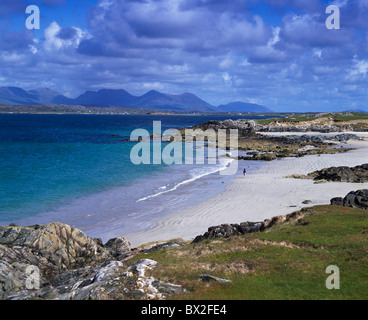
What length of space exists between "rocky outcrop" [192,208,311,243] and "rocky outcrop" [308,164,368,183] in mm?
17943

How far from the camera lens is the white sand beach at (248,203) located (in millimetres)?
27141

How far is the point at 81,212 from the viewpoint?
1307 inches

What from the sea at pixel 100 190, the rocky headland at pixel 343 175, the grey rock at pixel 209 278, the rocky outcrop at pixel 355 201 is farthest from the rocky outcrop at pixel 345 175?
the grey rock at pixel 209 278

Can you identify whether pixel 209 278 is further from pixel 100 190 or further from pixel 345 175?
pixel 345 175

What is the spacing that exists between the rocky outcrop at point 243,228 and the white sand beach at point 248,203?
2.91 m

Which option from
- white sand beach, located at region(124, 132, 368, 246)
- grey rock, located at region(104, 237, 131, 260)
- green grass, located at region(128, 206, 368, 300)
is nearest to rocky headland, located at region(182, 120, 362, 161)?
white sand beach, located at region(124, 132, 368, 246)

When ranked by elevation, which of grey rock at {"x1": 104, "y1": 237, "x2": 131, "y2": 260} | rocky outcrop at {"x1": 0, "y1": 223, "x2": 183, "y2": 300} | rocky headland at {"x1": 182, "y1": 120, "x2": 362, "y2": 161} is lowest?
grey rock at {"x1": 104, "y1": 237, "x2": 131, "y2": 260}

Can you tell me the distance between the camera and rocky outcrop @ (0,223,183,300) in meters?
13.3

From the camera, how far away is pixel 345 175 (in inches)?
1561

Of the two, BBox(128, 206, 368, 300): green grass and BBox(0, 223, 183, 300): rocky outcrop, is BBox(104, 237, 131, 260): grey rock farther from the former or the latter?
BBox(128, 206, 368, 300): green grass

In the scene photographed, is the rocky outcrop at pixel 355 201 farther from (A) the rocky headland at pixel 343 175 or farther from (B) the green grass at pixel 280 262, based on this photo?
(A) the rocky headland at pixel 343 175

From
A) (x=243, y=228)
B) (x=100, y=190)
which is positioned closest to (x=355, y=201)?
(x=243, y=228)
